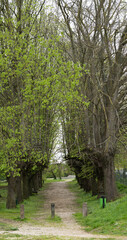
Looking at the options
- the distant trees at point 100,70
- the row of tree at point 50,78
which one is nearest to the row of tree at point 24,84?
the row of tree at point 50,78

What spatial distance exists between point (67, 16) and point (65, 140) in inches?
381

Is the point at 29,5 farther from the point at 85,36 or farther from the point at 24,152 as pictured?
the point at 24,152

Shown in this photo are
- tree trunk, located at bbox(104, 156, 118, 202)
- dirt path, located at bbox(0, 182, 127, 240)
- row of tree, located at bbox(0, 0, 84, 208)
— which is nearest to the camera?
dirt path, located at bbox(0, 182, 127, 240)

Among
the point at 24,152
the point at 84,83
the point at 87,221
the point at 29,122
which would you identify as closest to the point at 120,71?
the point at 84,83

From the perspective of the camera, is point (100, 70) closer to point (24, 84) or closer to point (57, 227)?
point (24, 84)

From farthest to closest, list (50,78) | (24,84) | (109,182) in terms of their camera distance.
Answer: (109,182) < (24,84) < (50,78)

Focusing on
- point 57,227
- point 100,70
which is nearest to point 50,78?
point 100,70

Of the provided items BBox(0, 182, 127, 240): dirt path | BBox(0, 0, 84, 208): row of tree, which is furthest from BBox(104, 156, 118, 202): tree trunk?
BBox(0, 0, 84, 208): row of tree

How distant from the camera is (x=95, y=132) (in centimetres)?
2222

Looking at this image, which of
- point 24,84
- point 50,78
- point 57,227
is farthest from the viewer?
point 24,84

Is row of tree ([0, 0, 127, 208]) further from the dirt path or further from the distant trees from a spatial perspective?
the dirt path

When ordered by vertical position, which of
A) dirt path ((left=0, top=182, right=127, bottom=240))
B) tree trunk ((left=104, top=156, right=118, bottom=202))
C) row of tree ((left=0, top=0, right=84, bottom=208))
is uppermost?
row of tree ((left=0, top=0, right=84, bottom=208))

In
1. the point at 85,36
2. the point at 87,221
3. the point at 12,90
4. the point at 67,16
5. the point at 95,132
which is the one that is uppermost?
the point at 67,16

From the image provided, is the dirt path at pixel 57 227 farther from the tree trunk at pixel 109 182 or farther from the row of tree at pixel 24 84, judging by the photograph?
the row of tree at pixel 24 84
